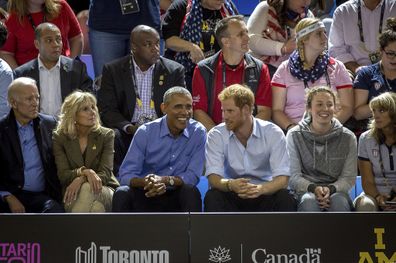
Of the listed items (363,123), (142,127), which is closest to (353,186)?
(363,123)

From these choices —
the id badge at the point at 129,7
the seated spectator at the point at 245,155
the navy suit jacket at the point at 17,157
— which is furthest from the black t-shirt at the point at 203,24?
the navy suit jacket at the point at 17,157

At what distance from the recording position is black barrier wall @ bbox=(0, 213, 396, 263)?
21.5ft

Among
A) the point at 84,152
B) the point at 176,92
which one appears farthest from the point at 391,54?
the point at 84,152

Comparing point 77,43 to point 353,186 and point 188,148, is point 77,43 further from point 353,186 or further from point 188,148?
point 353,186

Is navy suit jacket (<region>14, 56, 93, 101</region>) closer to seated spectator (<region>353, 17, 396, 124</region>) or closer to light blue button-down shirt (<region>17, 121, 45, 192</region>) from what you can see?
light blue button-down shirt (<region>17, 121, 45, 192</region>)

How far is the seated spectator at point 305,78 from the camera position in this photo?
8.75 m

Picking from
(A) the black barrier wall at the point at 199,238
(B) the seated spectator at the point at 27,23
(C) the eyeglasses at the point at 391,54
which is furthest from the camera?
(B) the seated spectator at the point at 27,23

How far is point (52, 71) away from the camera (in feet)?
28.9

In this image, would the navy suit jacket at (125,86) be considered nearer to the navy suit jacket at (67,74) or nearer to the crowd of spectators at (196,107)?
the crowd of spectators at (196,107)

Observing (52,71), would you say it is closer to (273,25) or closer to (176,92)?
(176,92)

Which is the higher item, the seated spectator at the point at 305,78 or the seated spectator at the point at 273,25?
the seated spectator at the point at 273,25

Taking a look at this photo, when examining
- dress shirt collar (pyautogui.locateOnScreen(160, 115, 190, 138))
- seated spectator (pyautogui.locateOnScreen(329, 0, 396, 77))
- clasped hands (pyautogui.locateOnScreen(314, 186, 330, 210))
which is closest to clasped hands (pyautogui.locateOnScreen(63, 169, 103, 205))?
dress shirt collar (pyautogui.locateOnScreen(160, 115, 190, 138))

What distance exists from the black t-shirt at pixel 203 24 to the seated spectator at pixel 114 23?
172 mm

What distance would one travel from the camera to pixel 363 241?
6.58 metres
